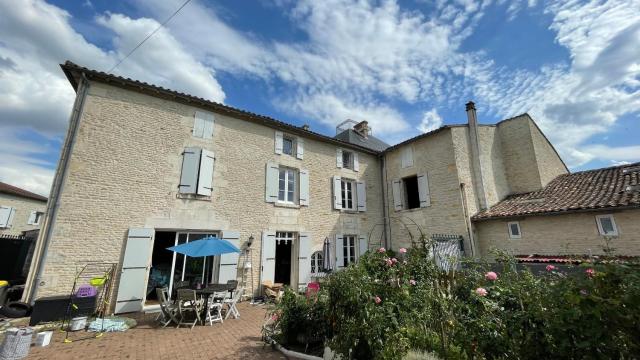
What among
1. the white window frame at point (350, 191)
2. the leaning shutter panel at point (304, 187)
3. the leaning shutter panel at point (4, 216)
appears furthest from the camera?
the leaning shutter panel at point (4, 216)

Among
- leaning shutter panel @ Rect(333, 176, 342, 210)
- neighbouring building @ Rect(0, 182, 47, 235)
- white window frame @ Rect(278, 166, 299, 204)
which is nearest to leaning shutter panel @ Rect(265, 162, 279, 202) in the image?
white window frame @ Rect(278, 166, 299, 204)

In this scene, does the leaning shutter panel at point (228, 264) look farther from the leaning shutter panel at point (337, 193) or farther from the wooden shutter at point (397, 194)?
the wooden shutter at point (397, 194)

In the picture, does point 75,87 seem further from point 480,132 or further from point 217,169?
point 480,132

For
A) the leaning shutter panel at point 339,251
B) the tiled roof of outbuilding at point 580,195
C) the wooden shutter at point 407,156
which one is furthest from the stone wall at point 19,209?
the tiled roof of outbuilding at point 580,195

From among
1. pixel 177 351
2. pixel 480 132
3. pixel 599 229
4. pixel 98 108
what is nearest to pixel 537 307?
pixel 177 351

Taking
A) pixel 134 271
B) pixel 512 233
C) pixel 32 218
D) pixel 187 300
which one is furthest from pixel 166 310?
pixel 32 218

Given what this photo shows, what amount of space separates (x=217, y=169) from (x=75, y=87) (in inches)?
170

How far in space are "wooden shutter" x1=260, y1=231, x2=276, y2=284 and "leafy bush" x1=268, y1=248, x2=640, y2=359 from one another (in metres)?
4.18

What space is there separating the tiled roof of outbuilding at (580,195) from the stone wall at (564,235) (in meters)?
0.28

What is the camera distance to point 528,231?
8.24 m

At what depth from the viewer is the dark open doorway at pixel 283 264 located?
10.1m

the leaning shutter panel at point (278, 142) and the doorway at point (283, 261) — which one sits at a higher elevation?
the leaning shutter panel at point (278, 142)

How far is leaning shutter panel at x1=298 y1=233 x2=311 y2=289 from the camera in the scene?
29.8ft

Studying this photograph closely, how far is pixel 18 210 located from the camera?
1531cm
